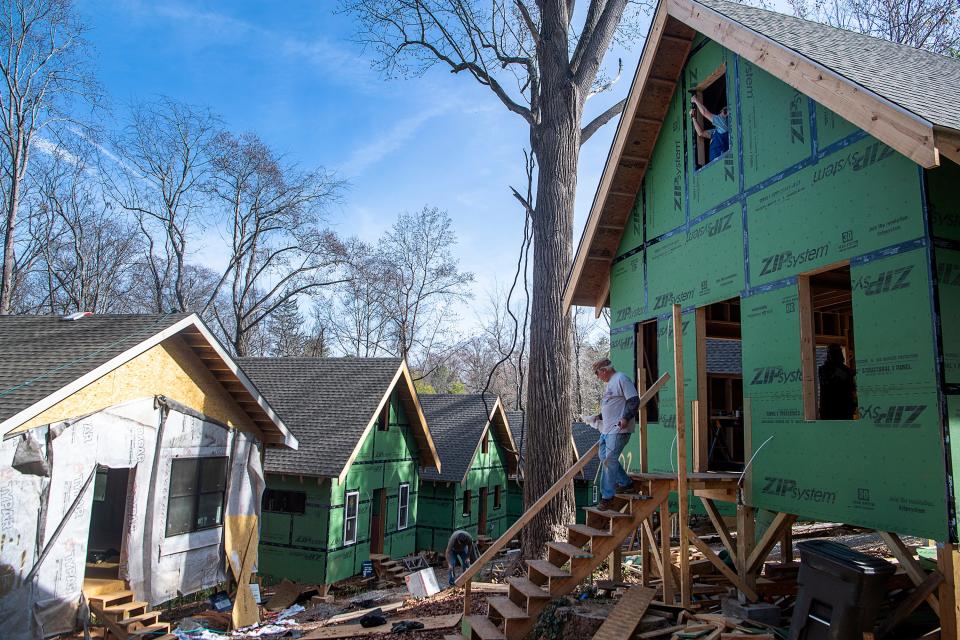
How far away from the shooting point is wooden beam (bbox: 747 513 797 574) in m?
8.13

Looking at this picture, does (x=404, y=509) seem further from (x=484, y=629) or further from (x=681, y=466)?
(x=681, y=466)

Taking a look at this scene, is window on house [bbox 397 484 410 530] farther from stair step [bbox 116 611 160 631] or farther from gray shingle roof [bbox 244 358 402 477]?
stair step [bbox 116 611 160 631]

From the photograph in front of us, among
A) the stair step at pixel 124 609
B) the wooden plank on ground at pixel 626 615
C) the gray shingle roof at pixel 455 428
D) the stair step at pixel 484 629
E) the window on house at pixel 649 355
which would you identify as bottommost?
the stair step at pixel 124 609

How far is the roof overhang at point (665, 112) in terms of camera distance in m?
5.49

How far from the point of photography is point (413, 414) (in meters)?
21.9

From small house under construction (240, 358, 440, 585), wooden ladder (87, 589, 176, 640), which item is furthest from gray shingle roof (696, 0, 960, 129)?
small house under construction (240, 358, 440, 585)

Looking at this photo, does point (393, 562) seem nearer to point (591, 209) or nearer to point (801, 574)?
point (591, 209)

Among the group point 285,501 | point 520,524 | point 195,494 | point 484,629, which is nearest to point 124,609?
point 195,494

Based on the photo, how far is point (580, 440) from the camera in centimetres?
3058

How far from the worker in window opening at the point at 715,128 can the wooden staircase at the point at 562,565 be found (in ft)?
15.8

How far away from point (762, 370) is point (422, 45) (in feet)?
42.6

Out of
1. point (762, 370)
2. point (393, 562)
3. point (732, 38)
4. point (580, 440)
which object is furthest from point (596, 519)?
point (580, 440)

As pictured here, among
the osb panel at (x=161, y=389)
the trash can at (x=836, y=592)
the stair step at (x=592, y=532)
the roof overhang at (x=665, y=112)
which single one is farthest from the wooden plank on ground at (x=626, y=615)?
the osb panel at (x=161, y=389)

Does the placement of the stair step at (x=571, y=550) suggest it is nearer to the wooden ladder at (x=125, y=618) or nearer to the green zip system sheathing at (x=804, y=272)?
the green zip system sheathing at (x=804, y=272)
